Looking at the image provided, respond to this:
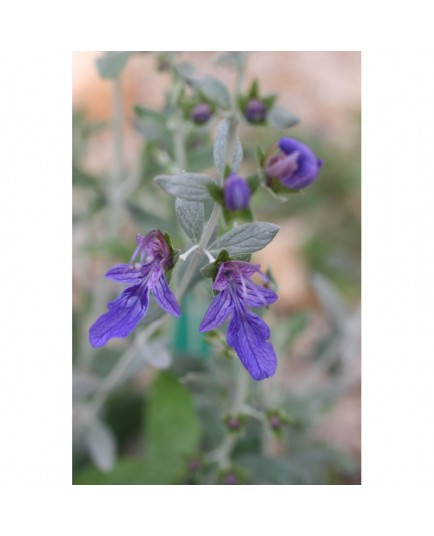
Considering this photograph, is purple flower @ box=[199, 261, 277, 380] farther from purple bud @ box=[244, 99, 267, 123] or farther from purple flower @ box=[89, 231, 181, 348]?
purple bud @ box=[244, 99, 267, 123]

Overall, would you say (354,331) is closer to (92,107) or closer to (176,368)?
(176,368)

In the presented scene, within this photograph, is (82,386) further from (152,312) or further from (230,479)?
(152,312)

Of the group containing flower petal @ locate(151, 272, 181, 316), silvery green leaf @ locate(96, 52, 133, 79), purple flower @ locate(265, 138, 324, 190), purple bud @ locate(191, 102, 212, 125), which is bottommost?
flower petal @ locate(151, 272, 181, 316)

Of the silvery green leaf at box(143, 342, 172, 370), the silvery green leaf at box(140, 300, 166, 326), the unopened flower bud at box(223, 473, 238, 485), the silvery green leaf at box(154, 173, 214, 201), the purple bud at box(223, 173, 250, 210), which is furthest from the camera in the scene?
the unopened flower bud at box(223, 473, 238, 485)

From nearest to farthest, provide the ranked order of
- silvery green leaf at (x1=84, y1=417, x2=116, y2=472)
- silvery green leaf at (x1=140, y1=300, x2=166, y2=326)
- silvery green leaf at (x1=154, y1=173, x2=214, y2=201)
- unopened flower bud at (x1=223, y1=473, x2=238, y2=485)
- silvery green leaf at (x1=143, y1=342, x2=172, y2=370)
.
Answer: silvery green leaf at (x1=154, y1=173, x2=214, y2=201) < silvery green leaf at (x1=140, y1=300, x2=166, y2=326) < silvery green leaf at (x1=143, y1=342, x2=172, y2=370) < unopened flower bud at (x1=223, y1=473, x2=238, y2=485) < silvery green leaf at (x1=84, y1=417, x2=116, y2=472)

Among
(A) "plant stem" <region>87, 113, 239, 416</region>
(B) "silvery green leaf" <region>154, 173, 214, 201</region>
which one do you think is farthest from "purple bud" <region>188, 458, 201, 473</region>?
(B) "silvery green leaf" <region>154, 173, 214, 201</region>

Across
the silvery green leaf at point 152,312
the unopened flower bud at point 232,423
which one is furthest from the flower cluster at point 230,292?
the unopened flower bud at point 232,423

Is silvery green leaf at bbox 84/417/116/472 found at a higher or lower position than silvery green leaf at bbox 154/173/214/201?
lower

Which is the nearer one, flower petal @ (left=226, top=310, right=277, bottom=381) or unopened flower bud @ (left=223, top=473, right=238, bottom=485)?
flower petal @ (left=226, top=310, right=277, bottom=381)
